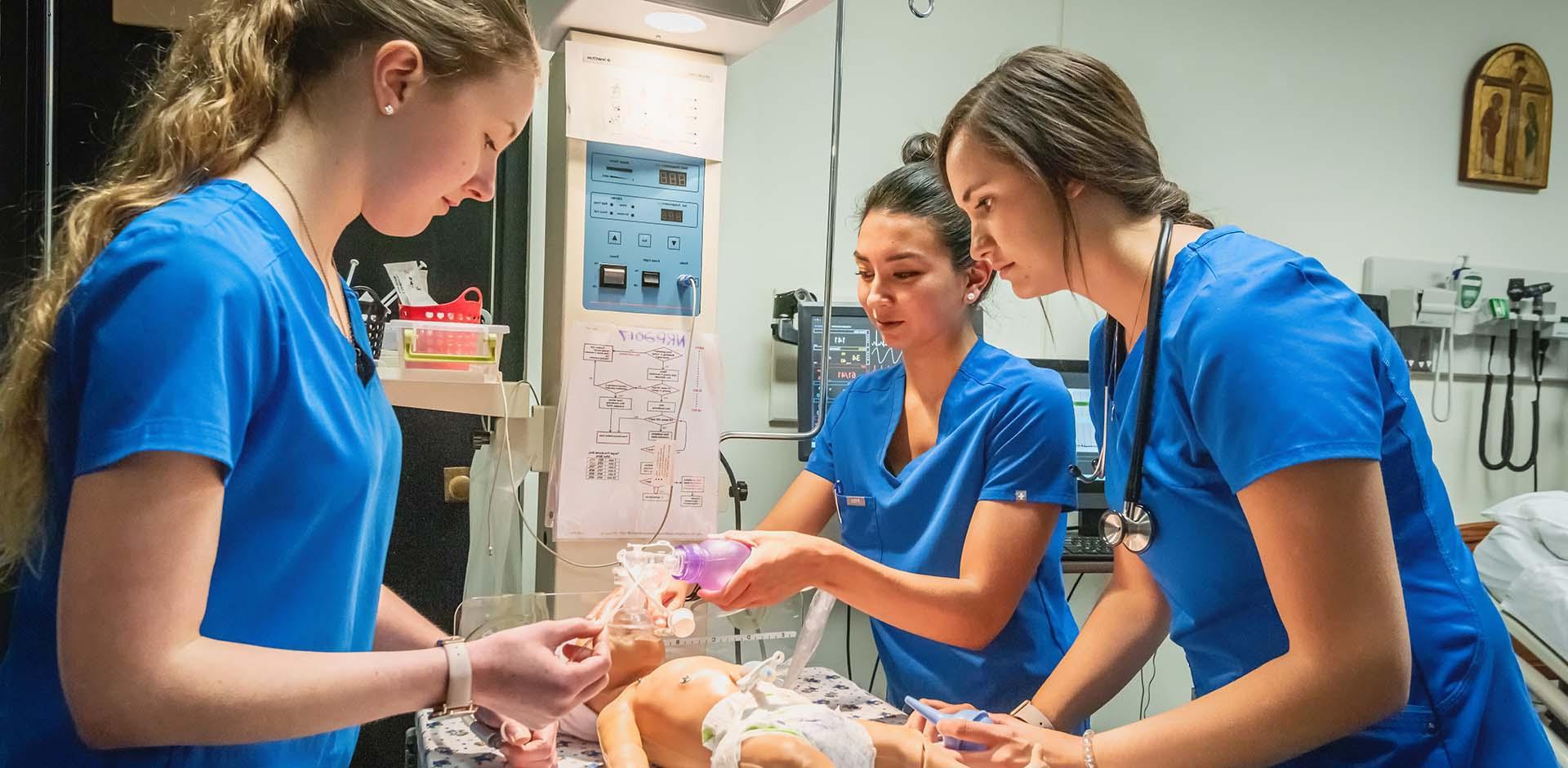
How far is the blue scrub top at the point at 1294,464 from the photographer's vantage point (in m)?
1.00

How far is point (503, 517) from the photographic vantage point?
2238 millimetres

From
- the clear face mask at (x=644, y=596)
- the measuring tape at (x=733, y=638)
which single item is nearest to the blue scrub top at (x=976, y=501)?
the measuring tape at (x=733, y=638)

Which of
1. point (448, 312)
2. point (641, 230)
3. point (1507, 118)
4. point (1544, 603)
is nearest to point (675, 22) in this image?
point (641, 230)

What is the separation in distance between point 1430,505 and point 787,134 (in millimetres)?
2039

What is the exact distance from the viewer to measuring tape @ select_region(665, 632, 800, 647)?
5.60 ft

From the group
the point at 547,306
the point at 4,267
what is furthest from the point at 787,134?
the point at 4,267

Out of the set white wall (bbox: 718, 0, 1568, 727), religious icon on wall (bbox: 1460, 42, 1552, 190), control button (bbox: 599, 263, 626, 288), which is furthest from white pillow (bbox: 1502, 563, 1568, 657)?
control button (bbox: 599, 263, 626, 288)

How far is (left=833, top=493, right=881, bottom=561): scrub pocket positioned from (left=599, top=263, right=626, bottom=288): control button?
639mm

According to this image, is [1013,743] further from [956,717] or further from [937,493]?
[937,493]

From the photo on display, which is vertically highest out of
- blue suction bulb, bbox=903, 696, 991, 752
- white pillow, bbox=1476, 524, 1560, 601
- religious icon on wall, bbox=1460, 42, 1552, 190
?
religious icon on wall, bbox=1460, 42, 1552, 190

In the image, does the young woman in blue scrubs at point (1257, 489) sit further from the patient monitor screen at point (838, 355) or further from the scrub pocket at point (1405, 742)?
the patient monitor screen at point (838, 355)

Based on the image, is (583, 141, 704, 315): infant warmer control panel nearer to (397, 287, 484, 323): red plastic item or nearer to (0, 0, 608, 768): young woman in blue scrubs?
(397, 287, 484, 323): red plastic item

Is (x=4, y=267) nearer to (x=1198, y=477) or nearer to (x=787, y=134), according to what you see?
(x=787, y=134)

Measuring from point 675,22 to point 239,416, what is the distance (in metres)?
1.45
